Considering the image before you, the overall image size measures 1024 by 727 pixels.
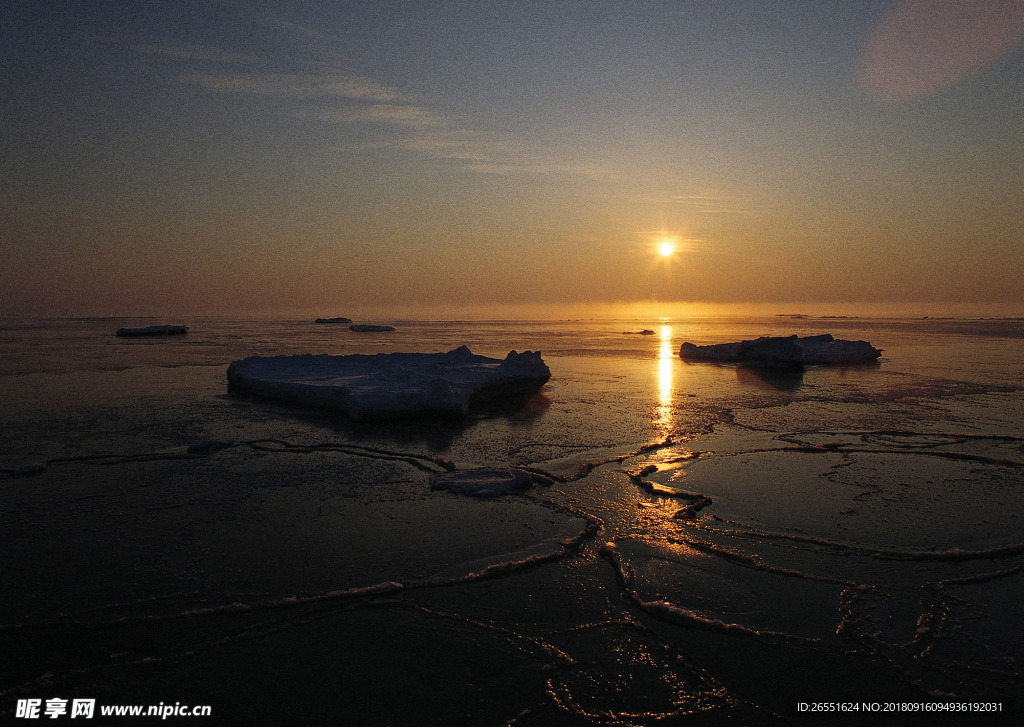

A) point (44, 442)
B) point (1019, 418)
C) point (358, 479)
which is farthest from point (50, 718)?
point (1019, 418)

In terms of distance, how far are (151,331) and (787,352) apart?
28913 mm

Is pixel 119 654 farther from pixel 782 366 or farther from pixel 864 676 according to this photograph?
pixel 782 366

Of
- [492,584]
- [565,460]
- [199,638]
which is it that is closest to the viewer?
[199,638]

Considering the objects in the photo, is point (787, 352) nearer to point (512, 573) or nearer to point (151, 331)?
point (512, 573)

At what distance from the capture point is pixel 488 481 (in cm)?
494

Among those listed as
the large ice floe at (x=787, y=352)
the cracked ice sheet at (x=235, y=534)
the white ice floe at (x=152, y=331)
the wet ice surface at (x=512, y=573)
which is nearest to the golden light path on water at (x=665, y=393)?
the wet ice surface at (x=512, y=573)

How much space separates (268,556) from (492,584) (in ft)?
4.80

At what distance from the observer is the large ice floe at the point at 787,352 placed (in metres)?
15.2

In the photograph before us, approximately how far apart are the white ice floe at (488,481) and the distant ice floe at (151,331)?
2801cm

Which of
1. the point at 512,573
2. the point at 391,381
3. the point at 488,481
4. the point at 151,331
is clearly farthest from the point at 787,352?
the point at 151,331

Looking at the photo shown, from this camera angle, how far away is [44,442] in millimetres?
6211

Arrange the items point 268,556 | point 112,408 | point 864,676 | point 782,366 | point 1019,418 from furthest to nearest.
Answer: point 782,366
point 112,408
point 1019,418
point 268,556
point 864,676

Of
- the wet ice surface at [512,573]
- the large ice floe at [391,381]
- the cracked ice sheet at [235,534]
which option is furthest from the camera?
the large ice floe at [391,381]

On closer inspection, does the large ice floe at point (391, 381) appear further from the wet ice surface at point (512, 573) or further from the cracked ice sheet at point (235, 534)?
the cracked ice sheet at point (235, 534)
